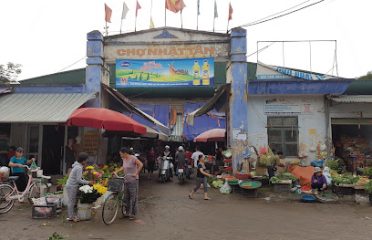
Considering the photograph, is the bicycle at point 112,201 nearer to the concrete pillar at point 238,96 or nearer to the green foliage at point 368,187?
the concrete pillar at point 238,96

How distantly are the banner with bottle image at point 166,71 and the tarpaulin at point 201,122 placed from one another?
30.2 feet

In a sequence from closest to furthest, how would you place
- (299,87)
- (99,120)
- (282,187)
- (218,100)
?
(99,120) → (282,187) → (299,87) → (218,100)

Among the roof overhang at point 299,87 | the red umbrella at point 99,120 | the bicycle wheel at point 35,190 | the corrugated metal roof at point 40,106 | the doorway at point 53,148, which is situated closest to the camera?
the bicycle wheel at point 35,190

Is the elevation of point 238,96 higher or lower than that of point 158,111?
lower

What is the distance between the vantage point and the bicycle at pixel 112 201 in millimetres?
8266

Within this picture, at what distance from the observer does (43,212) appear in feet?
28.2

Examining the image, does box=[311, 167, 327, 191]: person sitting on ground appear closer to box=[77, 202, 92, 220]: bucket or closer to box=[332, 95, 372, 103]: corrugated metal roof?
box=[332, 95, 372, 103]: corrugated metal roof

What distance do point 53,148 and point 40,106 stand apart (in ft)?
7.47

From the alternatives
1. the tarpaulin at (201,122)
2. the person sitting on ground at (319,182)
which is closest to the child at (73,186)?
the person sitting on ground at (319,182)

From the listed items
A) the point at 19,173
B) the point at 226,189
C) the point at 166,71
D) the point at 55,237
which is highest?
the point at 166,71

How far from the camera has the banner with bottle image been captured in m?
16.0

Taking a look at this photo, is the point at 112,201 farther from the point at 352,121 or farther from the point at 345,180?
the point at 352,121

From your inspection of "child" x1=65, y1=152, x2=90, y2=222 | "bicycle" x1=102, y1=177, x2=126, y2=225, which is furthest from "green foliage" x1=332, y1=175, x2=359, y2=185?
"child" x1=65, y1=152, x2=90, y2=222

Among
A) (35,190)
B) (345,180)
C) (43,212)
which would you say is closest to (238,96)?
(345,180)
